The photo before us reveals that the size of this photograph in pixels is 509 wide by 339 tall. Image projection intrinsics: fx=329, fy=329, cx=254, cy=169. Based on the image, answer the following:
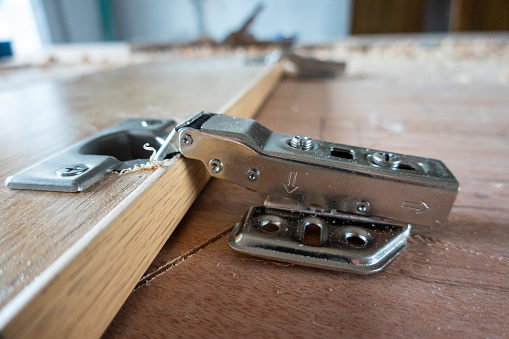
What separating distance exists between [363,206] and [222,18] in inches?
210

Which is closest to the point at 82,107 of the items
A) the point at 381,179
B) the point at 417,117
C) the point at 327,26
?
the point at 381,179

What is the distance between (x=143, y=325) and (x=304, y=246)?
0.56 feet

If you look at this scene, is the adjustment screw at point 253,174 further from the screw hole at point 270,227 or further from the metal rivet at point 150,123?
the metal rivet at point 150,123

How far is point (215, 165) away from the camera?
385 mm

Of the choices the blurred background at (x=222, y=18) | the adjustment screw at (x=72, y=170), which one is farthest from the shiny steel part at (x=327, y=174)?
the blurred background at (x=222, y=18)

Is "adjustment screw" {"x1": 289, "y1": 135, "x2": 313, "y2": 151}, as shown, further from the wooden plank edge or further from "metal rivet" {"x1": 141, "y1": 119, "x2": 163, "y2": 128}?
"metal rivet" {"x1": 141, "y1": 119, "x2": 163, "y2": 128}

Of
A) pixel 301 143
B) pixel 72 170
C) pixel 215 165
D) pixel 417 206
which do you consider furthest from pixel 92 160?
pixel 417 206

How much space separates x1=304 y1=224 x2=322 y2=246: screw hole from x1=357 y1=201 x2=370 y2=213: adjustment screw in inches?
2.0

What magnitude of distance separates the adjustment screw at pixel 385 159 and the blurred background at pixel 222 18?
3.50 meters

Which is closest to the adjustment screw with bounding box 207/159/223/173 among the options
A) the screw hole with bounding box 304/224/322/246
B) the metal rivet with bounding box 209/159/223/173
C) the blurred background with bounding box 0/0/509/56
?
the metal rivet with bounding box 209/159/223/173

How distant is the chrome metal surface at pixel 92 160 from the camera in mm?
342

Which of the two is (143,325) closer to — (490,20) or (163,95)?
(163,95)

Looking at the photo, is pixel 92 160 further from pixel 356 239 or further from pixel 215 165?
pixel 356 239

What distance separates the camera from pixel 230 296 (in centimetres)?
31
